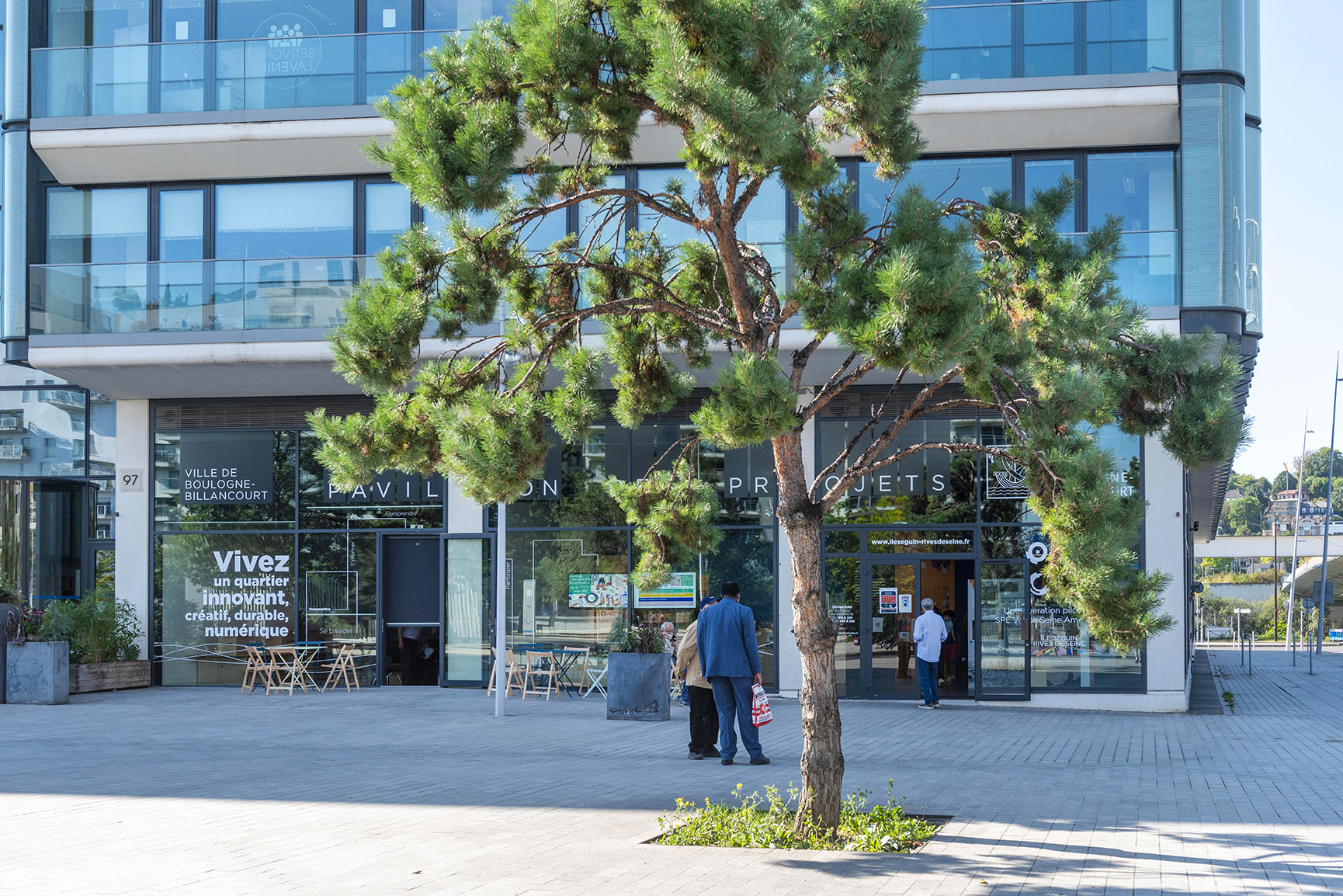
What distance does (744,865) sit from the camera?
23.8 feet

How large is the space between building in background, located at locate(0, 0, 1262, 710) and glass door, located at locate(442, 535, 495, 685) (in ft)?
0.17

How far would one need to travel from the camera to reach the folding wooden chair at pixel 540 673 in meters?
18.1

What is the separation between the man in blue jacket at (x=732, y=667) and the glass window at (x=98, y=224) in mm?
12722

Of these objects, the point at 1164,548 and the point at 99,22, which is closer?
the point at 1164,548

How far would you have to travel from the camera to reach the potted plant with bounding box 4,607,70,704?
56.0 ft

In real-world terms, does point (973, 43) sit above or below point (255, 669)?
above

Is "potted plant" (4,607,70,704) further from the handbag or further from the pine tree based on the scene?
the pine tree

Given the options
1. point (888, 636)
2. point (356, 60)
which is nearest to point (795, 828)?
point (888, 636)

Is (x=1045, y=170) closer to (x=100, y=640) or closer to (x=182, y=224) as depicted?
(x=182, y=224)

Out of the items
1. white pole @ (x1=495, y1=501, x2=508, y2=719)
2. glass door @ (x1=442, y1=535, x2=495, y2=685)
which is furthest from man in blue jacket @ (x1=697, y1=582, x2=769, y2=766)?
glass door @ (x1=442, y1=535, x2=495, y2=685)

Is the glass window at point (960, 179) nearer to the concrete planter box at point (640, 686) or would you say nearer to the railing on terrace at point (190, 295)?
the concrete planter box at point (640, 686)

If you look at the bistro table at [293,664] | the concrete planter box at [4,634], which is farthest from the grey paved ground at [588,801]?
the bistro table at [293,664]

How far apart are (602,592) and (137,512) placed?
297 inches

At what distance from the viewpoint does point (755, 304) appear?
26.6ft
